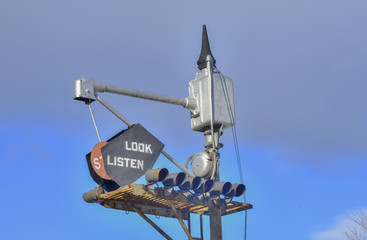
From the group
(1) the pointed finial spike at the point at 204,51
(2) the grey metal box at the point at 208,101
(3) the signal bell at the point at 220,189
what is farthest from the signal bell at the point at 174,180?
(1) the pointed finial spike at the point at 204,51

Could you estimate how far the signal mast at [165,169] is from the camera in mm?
17859

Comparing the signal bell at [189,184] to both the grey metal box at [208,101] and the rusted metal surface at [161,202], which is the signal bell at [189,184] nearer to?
the rusted metal surface at [161,202]

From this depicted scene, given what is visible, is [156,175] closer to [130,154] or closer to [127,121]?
[130,154]

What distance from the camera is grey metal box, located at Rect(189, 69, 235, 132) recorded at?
20734mm

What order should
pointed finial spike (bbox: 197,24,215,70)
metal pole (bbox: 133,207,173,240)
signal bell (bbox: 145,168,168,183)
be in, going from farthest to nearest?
1. pointed finial spike (bbox: 197,24,215,70)
2. metal pole (bbox: 133,207,173,240)
3. signal bell (bbox: 145,168,168,183)

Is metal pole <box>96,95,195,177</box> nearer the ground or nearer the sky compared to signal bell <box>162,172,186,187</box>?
nearer the sky

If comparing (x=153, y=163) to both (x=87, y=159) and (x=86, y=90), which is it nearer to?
(x=87, y=159)

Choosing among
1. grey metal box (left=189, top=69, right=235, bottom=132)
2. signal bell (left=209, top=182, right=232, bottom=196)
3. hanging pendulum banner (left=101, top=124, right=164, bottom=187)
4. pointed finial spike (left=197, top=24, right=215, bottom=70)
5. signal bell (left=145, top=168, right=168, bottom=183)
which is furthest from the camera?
pointed finial spike (left=197, top=24, right=215, bottom=70)

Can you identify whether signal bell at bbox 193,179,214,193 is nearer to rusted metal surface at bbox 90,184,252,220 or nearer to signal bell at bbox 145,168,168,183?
rusted metal surface at bbox 90,184,252,220

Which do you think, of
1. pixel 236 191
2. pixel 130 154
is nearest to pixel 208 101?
pixel 130 154

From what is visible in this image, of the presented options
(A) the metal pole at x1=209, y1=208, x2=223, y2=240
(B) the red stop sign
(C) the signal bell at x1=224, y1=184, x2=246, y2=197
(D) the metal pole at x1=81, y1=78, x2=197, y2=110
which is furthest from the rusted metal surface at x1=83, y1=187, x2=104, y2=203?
→ (C) the signal bell at x1=224, y1=184, x2=246, y2=197

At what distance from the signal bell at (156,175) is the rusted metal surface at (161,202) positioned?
32cm

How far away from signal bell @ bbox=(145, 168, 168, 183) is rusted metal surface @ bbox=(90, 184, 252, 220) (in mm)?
324

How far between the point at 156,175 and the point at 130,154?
1957 mm
